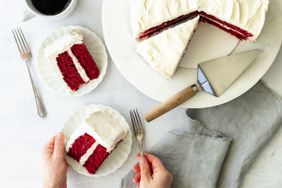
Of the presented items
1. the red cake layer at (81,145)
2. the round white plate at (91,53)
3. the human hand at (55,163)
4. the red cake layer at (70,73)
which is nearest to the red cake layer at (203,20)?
the round white plate at (91,53)

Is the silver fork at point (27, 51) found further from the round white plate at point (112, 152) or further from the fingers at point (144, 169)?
the fingers at point (144, 169)

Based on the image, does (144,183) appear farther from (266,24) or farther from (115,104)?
(266,24)

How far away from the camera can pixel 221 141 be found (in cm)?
224

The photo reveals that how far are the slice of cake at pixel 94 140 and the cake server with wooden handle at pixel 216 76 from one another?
7.8 inches

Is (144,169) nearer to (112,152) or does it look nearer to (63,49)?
(112,152)

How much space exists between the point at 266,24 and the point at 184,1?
1.30 feet

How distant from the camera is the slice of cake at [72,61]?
222 cm

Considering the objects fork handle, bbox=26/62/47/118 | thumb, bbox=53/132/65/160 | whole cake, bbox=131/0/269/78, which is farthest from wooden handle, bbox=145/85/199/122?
fork handle, bbox=26/62/47/118

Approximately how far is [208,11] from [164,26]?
23cm

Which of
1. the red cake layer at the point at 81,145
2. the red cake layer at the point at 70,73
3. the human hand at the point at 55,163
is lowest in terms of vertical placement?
the human hand at the point at 55,163

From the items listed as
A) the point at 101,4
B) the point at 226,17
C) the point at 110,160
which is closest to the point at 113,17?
the point at 101,4

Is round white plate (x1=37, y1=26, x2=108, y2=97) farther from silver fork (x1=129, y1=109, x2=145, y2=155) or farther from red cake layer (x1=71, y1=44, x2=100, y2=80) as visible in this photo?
silver fork (x1=129, y1=109, x2=145, y2=155)

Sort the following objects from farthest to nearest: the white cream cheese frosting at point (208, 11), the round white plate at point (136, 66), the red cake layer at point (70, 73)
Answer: the red cake layer at point (70, 73)
the round white plate at point (136, 66)
the white cream cheese frosting at point (208, 11)

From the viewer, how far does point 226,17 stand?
6.79 feet
